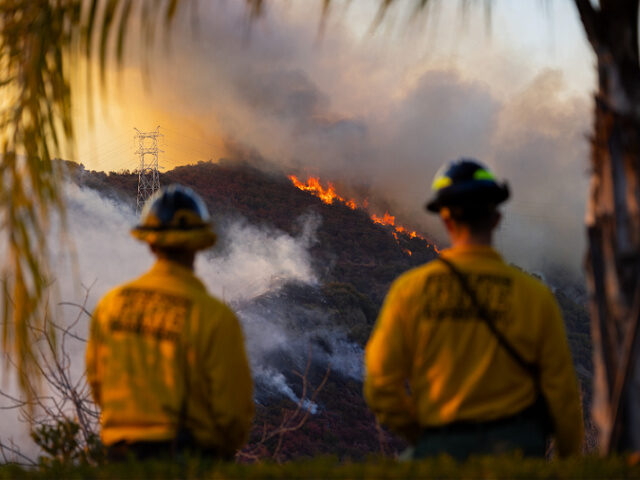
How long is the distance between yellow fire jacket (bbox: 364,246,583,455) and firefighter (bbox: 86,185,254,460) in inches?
23.2

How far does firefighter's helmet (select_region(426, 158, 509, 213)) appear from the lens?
262 cm

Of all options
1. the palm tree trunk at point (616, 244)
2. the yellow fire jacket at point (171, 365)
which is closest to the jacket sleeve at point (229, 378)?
the yellow fire jacket at point (171, 365)

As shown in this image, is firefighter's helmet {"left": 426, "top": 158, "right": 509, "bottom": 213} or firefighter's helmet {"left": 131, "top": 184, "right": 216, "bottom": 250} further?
firefighter's helmet {"left": 131, "top": 184, "right": 216, "bottom": 250}

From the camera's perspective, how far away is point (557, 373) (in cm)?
249

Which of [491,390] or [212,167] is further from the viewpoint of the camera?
[212,167]

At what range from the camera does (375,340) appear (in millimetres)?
2607

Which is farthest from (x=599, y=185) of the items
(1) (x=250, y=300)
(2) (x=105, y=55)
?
(1) (x=250, y=300)

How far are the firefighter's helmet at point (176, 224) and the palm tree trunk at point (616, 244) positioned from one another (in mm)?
1655

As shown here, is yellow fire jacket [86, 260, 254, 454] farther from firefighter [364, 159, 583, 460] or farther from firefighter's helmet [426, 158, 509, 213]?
firefighter's helmet [426, 158, 509, 213]

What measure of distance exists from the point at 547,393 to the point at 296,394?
194 feet

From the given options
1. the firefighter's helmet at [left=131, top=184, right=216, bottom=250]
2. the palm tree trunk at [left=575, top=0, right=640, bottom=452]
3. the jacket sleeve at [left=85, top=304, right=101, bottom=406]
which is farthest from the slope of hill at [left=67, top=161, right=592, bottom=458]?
the palm tree trunk at [left=575, top=0, right=640, bottom=452]

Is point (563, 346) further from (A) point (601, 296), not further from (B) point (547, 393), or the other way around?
(A) point (601, 296)

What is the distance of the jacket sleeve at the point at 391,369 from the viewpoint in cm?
255

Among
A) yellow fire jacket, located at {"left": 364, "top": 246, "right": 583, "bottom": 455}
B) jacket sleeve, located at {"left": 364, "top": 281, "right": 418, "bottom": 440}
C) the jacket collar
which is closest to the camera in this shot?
yellow fire jacket, located at {"left": 364, "top": 246, "right": 583, "bottom": 455}
